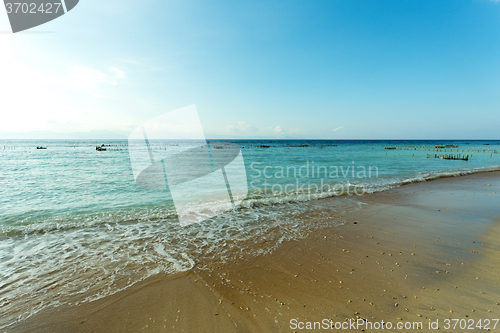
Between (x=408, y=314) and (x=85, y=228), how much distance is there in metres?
9.42

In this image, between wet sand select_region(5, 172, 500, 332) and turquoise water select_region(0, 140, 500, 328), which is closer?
wet sand select_region(5, 172, 500, 332)

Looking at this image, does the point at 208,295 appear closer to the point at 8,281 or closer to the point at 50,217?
the point at 8,281

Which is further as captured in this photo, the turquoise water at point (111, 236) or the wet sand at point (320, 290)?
the turquoise water at point (111, 236)

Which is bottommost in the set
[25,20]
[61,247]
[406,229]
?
[406,229]

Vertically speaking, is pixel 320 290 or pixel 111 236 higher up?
pixel 111 236

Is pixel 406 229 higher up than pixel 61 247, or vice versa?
pixel 61 247

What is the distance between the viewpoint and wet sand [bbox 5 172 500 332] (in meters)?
3.37

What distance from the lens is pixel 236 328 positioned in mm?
3219

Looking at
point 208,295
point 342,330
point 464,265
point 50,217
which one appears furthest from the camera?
point 50,217

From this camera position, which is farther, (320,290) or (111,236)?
(111,236)

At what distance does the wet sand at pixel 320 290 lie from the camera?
3.37 meters

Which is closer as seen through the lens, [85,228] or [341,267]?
[341,267]

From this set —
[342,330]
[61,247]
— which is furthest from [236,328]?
[61,247]

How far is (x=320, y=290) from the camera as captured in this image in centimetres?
403
